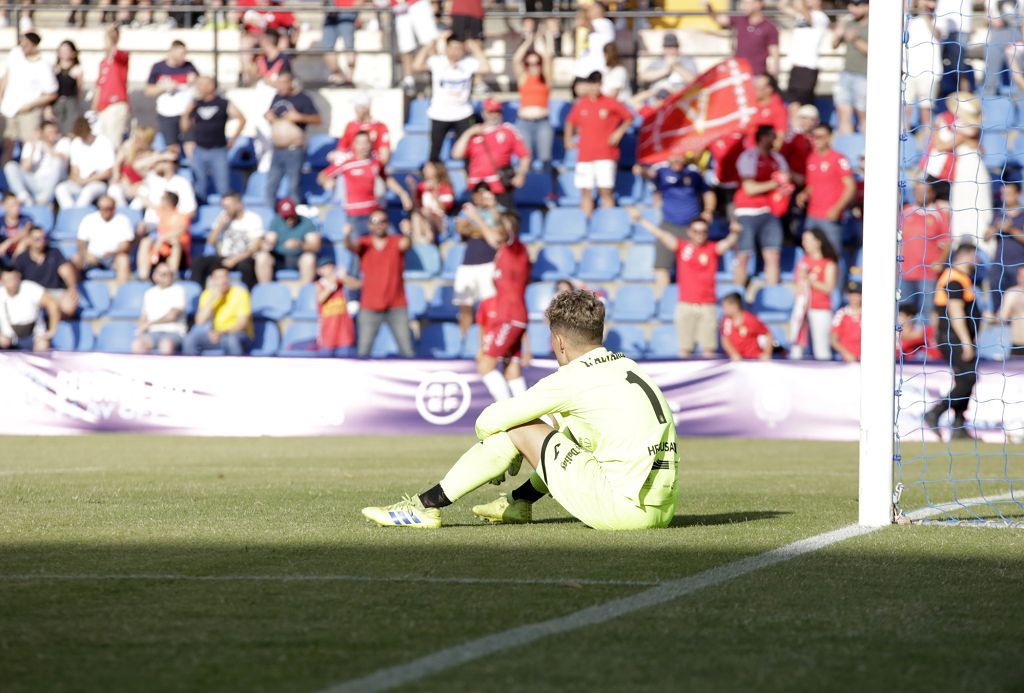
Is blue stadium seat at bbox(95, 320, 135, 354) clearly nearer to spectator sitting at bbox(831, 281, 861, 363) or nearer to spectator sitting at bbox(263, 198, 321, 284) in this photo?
spectator sitting at bbox(263, 198, 321, 284)

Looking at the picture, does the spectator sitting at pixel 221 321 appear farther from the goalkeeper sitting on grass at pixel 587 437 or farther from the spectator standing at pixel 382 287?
the goalkeeper sitting on grass at pixel 587 437

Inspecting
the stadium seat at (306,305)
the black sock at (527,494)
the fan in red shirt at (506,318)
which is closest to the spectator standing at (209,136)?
the stadium seat at (306,305)

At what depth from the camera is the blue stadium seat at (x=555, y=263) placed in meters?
20.3

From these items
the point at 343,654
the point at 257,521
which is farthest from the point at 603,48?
the point at 343,654

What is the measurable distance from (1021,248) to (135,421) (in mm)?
10976

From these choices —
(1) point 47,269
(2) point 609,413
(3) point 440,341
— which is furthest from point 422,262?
(2) point 609,413

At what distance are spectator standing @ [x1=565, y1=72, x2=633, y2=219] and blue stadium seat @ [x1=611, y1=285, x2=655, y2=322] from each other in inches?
61.6

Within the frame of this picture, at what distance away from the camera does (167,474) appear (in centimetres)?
1135

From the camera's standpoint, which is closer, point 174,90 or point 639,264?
point 639,264

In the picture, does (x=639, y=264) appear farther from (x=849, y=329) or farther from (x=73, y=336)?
(x=73, y=336)

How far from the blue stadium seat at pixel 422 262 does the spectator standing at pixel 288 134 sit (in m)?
1.96

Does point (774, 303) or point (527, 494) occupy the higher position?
point (774, 303)

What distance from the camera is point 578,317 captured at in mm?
6996

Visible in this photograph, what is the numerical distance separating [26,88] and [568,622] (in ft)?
64.4
